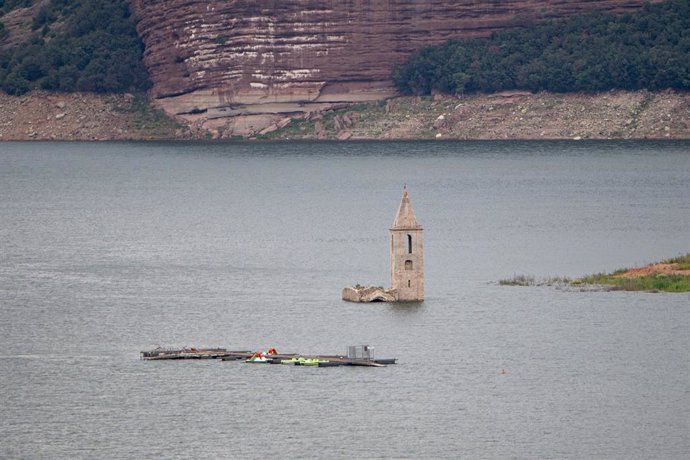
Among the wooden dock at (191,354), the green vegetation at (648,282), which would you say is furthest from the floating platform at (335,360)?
the green vegetation at (648,282)

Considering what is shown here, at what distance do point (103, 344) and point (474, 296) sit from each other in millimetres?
19306

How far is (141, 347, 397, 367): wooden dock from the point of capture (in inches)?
3137

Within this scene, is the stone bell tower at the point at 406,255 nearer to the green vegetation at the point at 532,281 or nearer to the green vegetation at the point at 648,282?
the green vegetation at the point at 532,281

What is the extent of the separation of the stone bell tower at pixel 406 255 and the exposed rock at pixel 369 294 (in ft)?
1.17

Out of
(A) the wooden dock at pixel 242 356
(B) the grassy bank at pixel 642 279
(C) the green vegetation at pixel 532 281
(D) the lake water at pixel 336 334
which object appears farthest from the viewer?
(C) the green vegetation at pixel 532 281

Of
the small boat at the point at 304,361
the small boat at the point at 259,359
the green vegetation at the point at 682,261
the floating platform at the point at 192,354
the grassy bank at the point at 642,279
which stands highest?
the green vegetation at the point at 682,261

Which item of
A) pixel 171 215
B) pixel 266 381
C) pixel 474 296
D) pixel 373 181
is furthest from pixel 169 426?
pixel 373 181

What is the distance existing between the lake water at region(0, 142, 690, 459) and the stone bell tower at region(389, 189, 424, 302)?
1214 mm

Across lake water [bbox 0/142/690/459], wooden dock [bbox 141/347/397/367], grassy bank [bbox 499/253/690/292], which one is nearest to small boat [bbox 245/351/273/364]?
wooden dock [bbox 141/347/397/367]

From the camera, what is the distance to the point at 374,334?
282 feet

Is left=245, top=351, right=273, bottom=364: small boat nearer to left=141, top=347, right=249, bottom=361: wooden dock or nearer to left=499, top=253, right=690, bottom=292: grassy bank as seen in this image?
left=141, top=347, right=249, bottom=361: wooden dock

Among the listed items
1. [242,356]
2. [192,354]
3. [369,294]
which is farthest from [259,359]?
[369,294]

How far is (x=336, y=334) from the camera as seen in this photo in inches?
3403

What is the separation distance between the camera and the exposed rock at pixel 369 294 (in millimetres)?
93750
